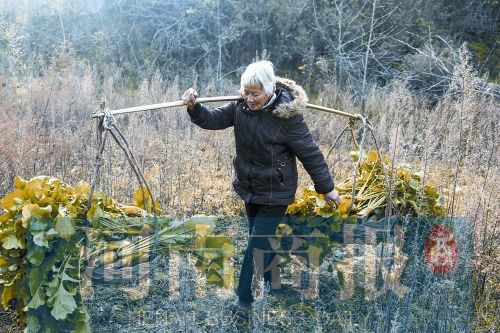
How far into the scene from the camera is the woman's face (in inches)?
91.5

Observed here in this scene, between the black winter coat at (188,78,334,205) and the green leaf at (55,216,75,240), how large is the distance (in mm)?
815

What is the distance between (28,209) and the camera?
218cm

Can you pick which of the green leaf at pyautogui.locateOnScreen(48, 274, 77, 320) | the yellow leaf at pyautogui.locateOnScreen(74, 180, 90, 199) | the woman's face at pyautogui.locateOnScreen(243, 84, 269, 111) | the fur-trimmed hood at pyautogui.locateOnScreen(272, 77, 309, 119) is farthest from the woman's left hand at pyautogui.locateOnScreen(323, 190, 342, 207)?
the green leaf at pyautogui.locateOnScreen(48, 274, 77, 320)

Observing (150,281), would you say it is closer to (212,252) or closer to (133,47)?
(212,252)

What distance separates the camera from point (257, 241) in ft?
8.39

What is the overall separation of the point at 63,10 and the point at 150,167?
16.7 feet

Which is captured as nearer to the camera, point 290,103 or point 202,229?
point 290,103

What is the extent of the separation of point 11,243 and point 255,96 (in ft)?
4.22

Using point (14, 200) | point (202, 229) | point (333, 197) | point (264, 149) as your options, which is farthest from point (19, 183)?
point (333, 197)

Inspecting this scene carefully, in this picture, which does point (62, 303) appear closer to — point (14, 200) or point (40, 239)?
point (40, 239)

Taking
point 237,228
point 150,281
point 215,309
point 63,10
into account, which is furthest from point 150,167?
point 63,10

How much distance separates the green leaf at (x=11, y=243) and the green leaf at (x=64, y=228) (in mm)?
189

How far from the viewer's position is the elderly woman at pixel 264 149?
2365 mm

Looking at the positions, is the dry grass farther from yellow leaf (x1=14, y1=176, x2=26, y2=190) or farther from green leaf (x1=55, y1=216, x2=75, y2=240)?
green leaf (x1=55, y1=216, x2=75, y2=240)
